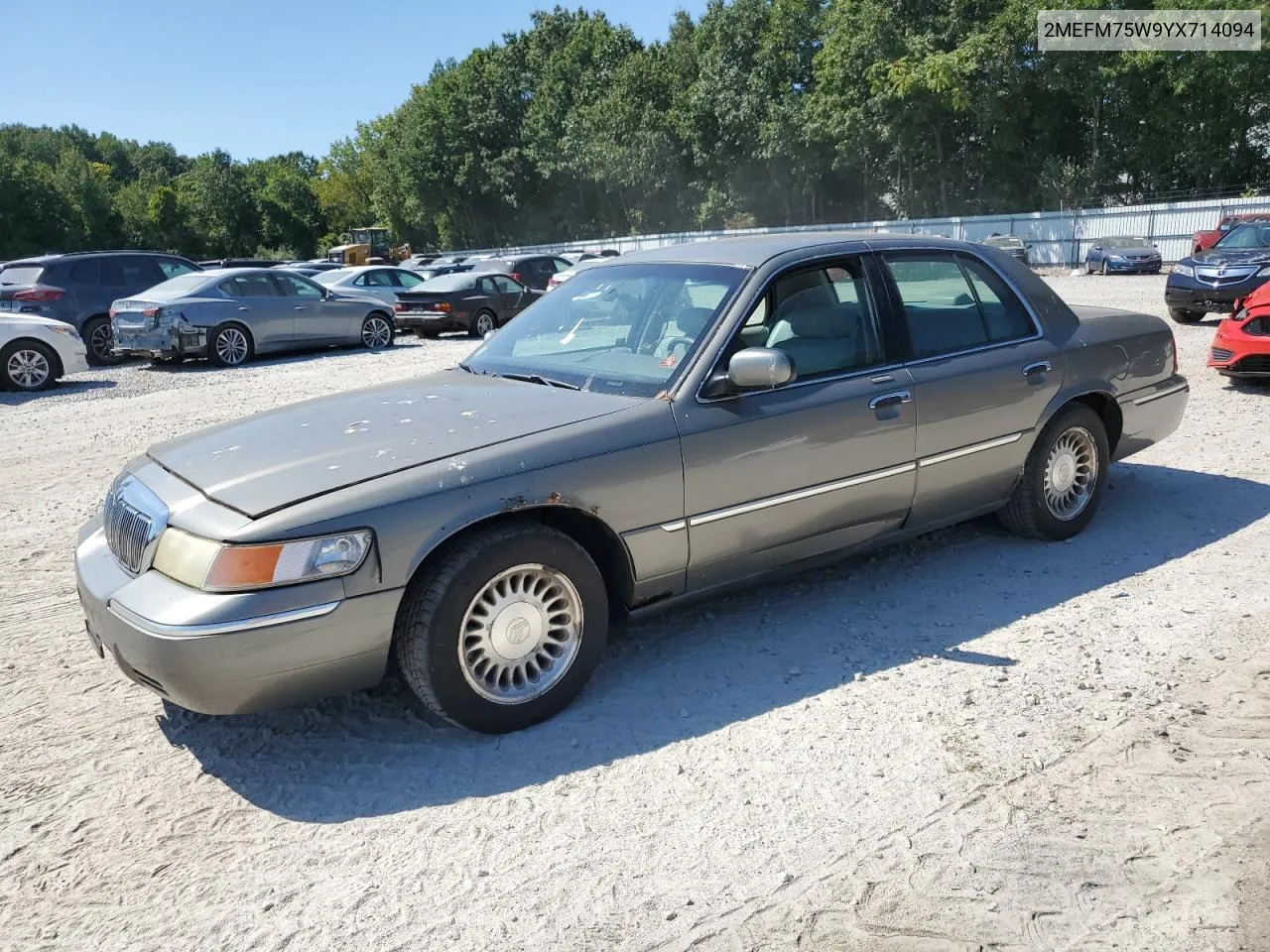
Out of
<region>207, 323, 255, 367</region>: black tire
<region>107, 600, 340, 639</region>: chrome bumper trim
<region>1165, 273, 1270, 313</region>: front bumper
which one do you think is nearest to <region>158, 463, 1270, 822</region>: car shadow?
<region>107, 600, 340, 639</region>: chrome bumper trim

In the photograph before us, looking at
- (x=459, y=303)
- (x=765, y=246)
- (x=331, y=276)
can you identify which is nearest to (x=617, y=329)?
(x=765, y=246)

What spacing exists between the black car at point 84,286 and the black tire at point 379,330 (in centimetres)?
317

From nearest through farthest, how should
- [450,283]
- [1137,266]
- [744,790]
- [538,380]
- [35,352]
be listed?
[744,790] < [538,380] < [35,352] < [450,283] < [1137,266]

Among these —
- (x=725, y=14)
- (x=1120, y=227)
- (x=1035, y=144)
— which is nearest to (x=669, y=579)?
(x=1120, y=227)

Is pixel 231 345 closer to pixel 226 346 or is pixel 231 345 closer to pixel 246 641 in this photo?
pixel 226 346

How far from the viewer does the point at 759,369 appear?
3895 mm

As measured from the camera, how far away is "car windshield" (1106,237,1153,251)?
97.9 feet

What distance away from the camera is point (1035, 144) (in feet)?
142

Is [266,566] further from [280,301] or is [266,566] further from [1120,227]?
[1120,227]

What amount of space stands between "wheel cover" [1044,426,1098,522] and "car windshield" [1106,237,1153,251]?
91.6 feet

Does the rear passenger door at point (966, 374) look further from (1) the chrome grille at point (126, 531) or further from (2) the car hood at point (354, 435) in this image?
(1) the chrome grille at point (126, 531)

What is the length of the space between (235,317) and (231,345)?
437mm

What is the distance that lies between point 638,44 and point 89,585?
2844 inches

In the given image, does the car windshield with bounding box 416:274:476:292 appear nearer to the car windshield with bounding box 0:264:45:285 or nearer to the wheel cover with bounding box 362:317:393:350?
the wheel cover with bounding box 362:317:393:350
